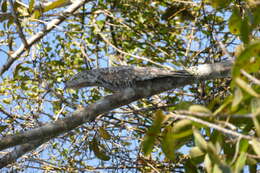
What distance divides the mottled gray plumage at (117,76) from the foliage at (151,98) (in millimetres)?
137

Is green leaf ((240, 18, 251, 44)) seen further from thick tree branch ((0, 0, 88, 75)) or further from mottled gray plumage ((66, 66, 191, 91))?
thick tree branch ((0, 0, 88, 75))

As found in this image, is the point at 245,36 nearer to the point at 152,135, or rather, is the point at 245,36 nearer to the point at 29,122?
the point at 152,135

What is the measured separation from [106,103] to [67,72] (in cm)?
329

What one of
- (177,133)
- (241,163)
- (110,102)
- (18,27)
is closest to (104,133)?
(110,102)

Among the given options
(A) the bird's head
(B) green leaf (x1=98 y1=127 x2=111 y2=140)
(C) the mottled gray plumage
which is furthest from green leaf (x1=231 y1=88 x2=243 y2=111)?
(A) the bird's head

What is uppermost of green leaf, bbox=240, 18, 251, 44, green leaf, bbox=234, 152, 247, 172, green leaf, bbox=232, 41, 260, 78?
green leaf, bbox=240, 18, 251, 44

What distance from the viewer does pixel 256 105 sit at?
216cm

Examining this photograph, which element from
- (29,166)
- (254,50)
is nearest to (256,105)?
(254,50)

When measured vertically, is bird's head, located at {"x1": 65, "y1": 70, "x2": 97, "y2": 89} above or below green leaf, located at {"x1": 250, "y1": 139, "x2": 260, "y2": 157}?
above

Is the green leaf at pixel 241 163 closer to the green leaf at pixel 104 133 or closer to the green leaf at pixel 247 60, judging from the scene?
Answer: the green leaf at pixel 247 60

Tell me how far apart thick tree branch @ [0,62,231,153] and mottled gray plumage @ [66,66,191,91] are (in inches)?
3.2

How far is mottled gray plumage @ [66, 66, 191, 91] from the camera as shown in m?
4.89

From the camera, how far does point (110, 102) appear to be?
432 centimetres

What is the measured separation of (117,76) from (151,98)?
1118 mm
